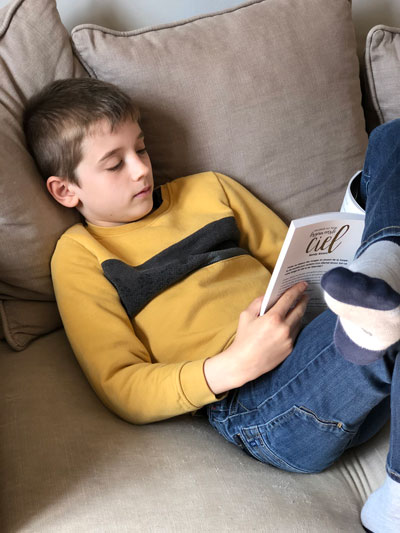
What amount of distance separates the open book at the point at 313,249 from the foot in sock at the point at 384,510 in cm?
32

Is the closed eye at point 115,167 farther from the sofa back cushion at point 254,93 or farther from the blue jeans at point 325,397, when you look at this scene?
the blue jeans at point 325,397

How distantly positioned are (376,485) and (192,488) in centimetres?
33

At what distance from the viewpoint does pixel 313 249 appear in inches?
38.5

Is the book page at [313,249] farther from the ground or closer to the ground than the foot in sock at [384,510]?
farther from the ground

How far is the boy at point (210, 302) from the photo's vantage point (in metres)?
0.92

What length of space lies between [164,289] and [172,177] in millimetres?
330

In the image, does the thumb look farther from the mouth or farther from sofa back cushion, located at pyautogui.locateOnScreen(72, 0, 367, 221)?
sofa back cushion, located at pyautogui.locateOnScreen(72, 0, 367, 221)

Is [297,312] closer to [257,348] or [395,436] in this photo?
[257,348]

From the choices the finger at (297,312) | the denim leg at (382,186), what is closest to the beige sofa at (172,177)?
the finger at (297,312)

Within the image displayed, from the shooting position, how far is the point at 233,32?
57.0 inches

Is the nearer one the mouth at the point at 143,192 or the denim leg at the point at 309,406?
the denim leg at the point at 309,406

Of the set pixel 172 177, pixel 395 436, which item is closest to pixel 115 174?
pixel 172 177

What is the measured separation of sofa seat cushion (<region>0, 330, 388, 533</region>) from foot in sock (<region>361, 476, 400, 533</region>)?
0.10 feet

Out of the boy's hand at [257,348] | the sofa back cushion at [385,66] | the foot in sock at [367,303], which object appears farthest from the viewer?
the sofa back cushion at [385,66]
